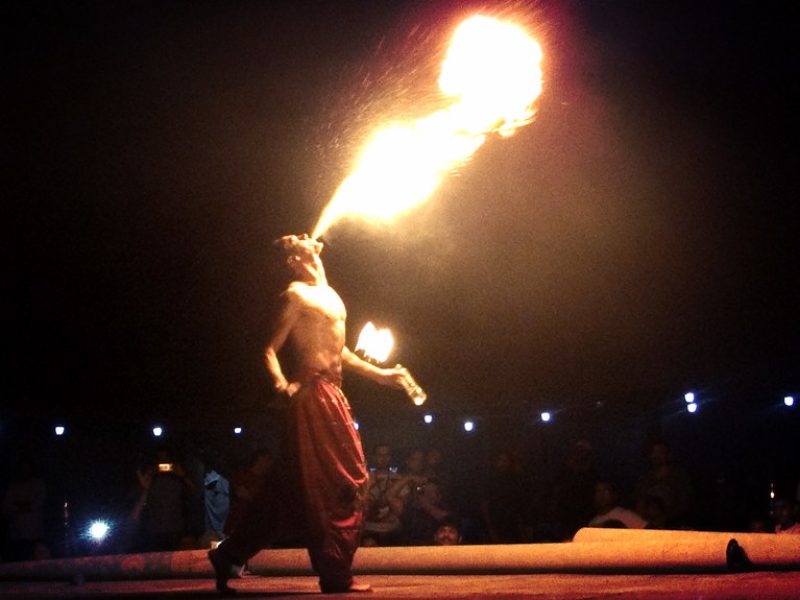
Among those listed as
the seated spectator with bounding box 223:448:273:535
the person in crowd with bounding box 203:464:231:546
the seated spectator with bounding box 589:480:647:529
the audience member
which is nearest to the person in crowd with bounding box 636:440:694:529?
the seated spectator with bounding box 589:480:647:529

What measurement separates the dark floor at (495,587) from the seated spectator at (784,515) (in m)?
2.84

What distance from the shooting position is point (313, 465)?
501cm

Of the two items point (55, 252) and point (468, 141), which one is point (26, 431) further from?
point (468, 141)

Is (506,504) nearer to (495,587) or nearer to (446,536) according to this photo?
(446,536)

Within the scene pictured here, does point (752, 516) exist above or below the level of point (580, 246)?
below

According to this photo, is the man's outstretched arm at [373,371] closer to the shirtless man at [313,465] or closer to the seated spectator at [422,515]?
the shirtless man at [313,465]

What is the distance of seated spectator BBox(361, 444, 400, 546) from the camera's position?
31.2 feet

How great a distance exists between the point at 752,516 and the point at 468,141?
5.05m

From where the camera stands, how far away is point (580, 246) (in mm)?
12258

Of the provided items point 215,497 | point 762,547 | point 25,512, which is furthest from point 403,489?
point 215,497

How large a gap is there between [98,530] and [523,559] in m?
9.44

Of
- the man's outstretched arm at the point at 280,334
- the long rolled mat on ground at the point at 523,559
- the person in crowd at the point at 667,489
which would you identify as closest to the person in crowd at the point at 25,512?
the long rolled mat on ground at the point at 523,559

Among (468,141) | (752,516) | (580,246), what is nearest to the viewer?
(468,141)

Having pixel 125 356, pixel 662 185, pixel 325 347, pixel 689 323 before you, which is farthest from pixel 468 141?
pixel 125 356
